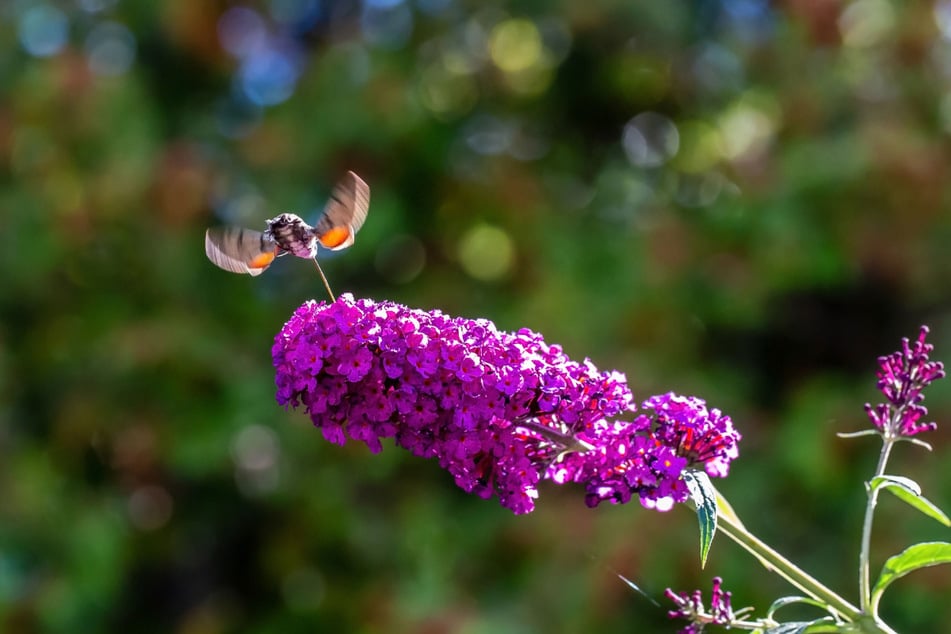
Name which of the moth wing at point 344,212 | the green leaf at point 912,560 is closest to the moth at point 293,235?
the moth wing at point 344,212

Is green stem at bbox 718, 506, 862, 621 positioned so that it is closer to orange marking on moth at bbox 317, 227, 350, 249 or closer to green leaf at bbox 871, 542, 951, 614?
green leaf at bbox 871, 542, 951, 614

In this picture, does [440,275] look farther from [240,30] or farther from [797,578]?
[797,578]

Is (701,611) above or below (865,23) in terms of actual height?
below

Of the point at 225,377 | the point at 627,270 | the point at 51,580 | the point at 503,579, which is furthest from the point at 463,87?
the point at 51,580

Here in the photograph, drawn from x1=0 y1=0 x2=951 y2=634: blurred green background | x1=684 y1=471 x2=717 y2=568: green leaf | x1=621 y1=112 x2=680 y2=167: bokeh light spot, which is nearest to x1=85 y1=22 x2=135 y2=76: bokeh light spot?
x1=0 y1=0 x2=951 y2=634: blurred green background

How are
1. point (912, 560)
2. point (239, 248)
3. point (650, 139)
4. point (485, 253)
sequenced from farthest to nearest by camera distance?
point (650, 139), point (485, 253), point (239, 248), point (912, 560)

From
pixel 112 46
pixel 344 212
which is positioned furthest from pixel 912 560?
pixel 112 46
